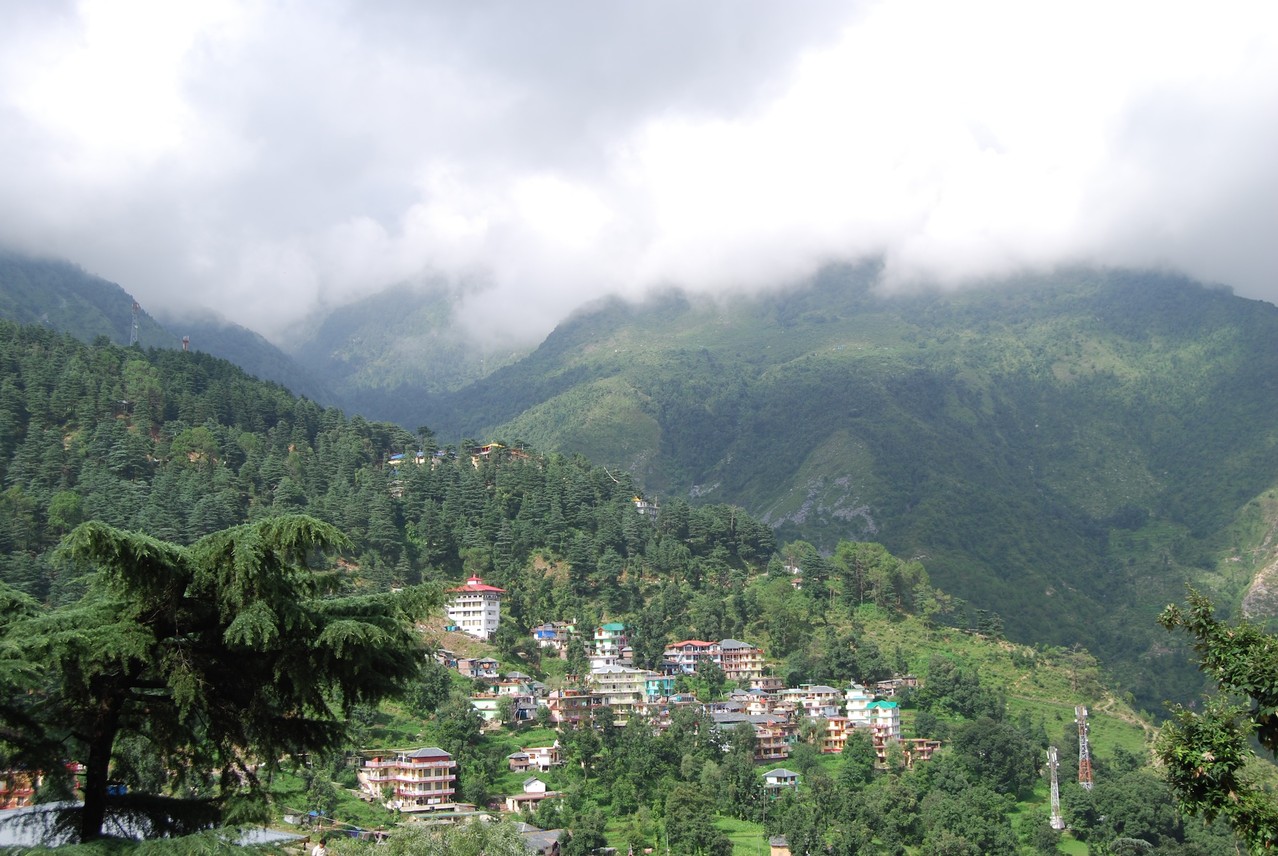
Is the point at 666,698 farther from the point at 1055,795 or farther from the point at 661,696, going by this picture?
the point at 1055,795

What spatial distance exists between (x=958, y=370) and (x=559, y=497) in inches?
3149

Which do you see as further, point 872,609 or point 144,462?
point 872,609

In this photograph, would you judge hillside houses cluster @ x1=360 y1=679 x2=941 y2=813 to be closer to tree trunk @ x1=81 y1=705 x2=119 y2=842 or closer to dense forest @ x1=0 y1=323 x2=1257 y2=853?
dense forest @ x1=0 y1=323 x2=1257 y2=853

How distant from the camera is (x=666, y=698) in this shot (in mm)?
53625

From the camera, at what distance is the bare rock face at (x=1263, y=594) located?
85400 mm

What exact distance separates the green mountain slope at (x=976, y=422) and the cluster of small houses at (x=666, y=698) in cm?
3411

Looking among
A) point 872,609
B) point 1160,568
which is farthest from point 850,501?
point 872,609

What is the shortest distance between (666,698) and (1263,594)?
58.7 metres

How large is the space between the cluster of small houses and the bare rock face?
144ft

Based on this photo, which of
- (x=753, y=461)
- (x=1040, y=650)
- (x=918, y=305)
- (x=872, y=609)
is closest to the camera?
(x=872, y=609)

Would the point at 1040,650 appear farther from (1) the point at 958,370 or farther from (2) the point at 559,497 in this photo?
(1) the point at 958,370

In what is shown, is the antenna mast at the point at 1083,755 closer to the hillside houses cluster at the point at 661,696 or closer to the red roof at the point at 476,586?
→ the hillside houses cluster at the point at 661,696

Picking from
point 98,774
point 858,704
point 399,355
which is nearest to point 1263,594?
point 858,704

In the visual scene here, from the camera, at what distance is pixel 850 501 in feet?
335
